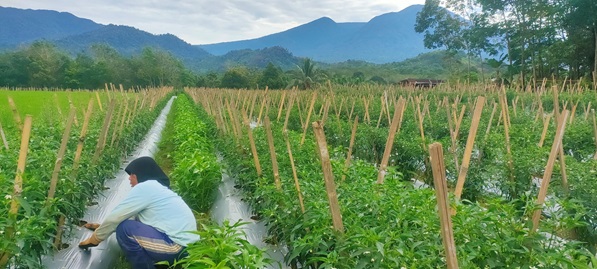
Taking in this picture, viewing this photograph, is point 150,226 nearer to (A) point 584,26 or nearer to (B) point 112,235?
(B) point 112,235

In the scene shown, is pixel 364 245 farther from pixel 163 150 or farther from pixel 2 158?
pixel 163 150

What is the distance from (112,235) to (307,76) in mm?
38861

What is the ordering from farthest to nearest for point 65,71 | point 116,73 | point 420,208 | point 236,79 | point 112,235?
point 116,73, point 65,71, point 236,79, point 112,235, point 420,208

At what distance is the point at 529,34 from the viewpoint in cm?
3056

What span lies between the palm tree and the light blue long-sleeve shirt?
125ft

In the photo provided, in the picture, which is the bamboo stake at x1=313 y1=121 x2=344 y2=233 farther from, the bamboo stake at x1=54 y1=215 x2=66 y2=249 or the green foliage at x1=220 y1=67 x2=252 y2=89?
the green foliage at x1=220 y1=67 x2=252 y2=89

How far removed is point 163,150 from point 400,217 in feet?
31.1

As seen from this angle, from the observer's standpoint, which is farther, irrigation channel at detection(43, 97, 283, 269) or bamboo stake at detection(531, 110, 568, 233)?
irrigation channel at detection(43, 97, 283, 269)

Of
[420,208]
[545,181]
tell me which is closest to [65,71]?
[420,208]

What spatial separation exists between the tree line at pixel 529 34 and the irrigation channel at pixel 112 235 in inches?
808

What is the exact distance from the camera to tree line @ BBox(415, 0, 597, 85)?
26672mm

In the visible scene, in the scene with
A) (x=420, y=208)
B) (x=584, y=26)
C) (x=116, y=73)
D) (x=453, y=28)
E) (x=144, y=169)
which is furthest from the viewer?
(x=116, y=73)

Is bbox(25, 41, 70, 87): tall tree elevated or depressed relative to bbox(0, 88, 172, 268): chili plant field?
depressed

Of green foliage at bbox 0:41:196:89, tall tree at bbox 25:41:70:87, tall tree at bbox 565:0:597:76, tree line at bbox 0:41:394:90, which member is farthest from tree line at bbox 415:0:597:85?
tall tree at bbox 25:41:70:87
